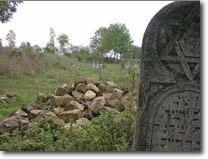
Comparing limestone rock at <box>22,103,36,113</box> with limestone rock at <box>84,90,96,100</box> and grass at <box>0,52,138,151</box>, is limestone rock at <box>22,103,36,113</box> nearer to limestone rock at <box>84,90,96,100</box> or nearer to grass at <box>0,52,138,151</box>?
grass at <box>0,52,138,151</box>

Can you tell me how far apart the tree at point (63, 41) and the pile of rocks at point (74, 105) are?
38.5 inches

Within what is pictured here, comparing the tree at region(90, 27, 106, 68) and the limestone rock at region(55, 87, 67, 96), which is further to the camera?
the limestone rock at region(55, 87, 67, 96)

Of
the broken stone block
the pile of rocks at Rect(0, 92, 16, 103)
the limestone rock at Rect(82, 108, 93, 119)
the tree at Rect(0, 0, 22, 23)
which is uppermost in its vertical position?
the tree at Rect(0, 0, 22, 23)

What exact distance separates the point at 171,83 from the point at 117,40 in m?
3.86

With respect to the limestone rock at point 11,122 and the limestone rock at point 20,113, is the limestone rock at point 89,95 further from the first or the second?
the limestone rock at point 11,122

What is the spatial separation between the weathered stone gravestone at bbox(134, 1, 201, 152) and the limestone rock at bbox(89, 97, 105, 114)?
2613 mm

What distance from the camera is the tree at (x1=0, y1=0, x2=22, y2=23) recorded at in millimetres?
7813

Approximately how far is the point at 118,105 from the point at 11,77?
3174 millimetres

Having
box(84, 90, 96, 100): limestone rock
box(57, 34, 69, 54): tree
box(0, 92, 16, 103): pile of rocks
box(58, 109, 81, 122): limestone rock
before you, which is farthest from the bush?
box(57, 34, 69, 54): tree

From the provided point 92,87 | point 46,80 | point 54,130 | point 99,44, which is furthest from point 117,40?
point 54,130

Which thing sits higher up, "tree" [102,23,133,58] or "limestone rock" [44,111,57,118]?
"tree" [102,23,133,58]

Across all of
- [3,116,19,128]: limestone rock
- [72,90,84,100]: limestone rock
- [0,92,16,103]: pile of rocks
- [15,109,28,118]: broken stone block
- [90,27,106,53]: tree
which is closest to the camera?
[3,116,19,128]: limestone rock

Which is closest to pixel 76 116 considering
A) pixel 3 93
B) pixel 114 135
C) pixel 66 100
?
pixel 66 100

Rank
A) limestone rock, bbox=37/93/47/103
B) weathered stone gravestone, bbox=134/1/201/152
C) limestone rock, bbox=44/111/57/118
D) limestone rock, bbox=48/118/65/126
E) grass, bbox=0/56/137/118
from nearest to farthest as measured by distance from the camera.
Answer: weathered stone gravestone, bbox=134/1/201/152, limestone rock, bbox=48/118/65/126, limestone rock, bbox=44/111/57/118, limestone rock, bbox=37/93/47/103, grass, bbox=0/56/137/118
